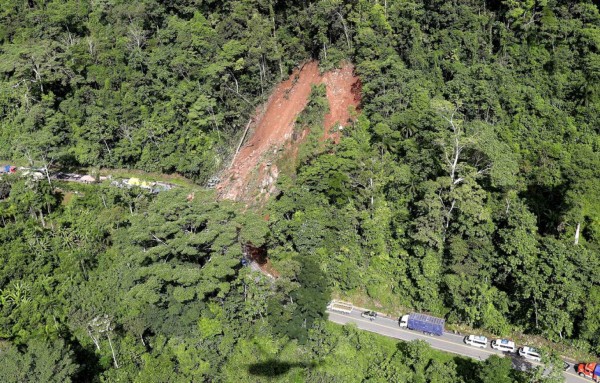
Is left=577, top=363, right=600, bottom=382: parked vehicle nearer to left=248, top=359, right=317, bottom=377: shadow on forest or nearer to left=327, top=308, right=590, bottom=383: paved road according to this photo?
left=327, top=308, right=590, bottom=383: paved road

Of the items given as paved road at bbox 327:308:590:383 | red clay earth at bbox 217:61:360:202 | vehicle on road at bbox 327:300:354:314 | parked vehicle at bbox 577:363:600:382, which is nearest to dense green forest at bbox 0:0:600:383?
paved road at bbox 327:308:590:383

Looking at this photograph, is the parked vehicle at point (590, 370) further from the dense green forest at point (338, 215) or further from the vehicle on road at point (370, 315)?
the vehicle on road at point (370, 315)

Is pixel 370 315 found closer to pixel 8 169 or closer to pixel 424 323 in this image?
pixel 424 323

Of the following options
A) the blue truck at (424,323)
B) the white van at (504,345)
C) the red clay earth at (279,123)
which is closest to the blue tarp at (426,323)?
the blue truck at (424,323)

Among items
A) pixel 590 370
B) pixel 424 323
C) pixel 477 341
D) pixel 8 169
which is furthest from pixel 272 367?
pixel 8 169

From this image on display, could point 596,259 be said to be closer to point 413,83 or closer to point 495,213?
point 495,213

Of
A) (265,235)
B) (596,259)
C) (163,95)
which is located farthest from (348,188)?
(163,95)
